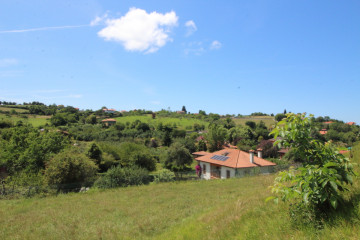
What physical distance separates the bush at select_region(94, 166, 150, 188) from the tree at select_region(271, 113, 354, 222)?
19189mm

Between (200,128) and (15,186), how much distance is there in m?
84.5

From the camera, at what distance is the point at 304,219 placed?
348 cm

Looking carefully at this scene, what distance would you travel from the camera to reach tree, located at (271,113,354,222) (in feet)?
9.68

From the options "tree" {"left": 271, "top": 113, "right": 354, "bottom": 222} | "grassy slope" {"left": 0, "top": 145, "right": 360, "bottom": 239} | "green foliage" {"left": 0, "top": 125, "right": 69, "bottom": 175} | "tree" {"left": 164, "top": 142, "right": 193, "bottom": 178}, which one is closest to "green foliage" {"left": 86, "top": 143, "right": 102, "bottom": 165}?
"green foliage" {"left": 0, "top": 125, "right": 69, "bottom": 175}

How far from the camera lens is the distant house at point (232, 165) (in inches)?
1050

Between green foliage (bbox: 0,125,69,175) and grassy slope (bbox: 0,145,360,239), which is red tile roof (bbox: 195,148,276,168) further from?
green foliage (bbox: 0,125,69,175)

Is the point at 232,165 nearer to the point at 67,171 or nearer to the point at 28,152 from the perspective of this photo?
the point at 67,171

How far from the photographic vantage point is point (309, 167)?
3.11 meters

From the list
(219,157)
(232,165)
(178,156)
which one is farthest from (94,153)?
(232,165)

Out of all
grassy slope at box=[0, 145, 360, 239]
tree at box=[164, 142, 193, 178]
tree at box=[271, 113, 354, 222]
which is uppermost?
tree at box=[271, 113, 354, 222]

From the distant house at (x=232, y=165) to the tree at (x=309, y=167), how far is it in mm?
23798

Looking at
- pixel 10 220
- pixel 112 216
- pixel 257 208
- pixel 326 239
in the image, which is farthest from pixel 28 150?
pixel 326 239

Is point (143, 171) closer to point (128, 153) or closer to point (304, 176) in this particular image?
point (128, 153)

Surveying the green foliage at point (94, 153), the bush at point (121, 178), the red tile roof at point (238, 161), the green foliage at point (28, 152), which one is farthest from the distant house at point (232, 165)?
the green foliage at point (28, 152)
